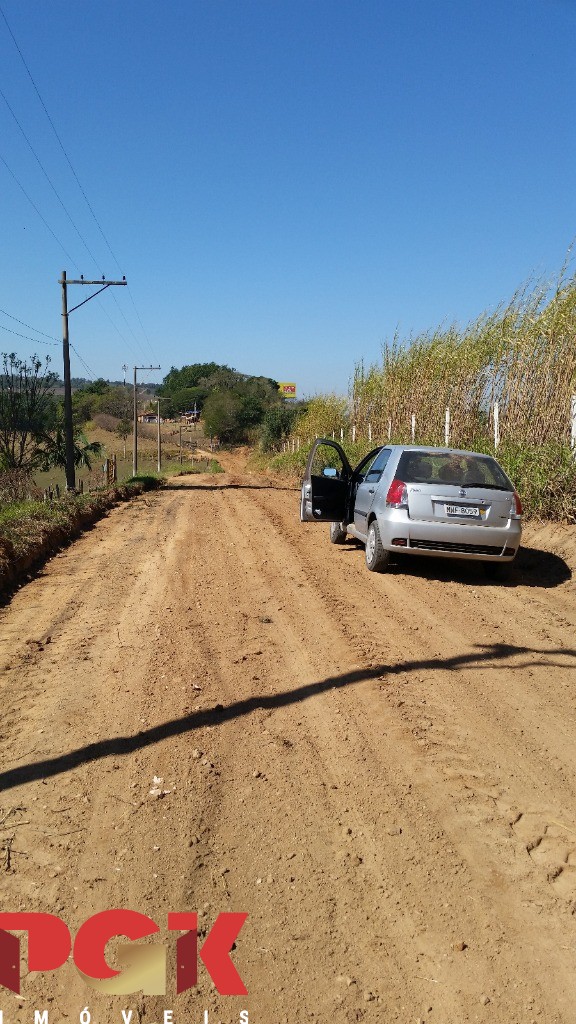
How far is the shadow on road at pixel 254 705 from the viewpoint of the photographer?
171 inches

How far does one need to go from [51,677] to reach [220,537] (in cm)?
806

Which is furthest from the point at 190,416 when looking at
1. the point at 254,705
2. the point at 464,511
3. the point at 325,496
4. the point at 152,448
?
the point at 254,705

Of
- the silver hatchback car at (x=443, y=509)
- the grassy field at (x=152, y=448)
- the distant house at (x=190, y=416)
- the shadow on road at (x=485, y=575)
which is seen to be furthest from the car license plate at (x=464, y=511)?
the distant house at (x=190, y=416)

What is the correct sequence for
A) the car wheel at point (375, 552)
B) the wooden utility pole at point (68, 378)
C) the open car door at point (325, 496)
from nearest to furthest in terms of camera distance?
the car wheel at point (375, 552)
the open car door at point (325, 496)
the wooden utility pole at point (68, 378)

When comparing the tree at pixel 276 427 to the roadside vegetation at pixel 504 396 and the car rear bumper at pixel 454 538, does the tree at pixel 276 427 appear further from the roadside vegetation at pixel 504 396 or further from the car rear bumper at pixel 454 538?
the car rear bumper at pixel 454 538

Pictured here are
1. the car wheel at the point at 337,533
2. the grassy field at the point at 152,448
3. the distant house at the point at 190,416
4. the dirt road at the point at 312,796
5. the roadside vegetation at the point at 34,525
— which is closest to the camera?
the dirt road at the point at 312,796

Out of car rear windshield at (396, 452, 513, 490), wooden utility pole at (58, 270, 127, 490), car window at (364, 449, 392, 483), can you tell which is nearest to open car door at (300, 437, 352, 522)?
car window at (364, 449, 392, 483)

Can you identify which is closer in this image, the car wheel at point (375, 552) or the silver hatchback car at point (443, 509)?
the silver hatchback car at point (443, 509)

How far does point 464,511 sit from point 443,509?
0.24 m

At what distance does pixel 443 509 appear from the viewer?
9.01m

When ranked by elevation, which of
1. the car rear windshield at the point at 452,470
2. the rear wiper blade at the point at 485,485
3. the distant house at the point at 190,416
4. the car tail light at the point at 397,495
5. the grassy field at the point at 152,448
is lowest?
the grassy field at the point at 152,448

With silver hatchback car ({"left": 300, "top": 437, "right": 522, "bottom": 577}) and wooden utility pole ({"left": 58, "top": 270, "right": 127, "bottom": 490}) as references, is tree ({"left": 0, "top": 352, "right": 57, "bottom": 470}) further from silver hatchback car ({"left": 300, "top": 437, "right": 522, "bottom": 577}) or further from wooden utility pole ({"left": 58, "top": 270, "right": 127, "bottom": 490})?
silver hatchback car ({"left": 300, "top": 437, "right": 522, "bottom": 577})

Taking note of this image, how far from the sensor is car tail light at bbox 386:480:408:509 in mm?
9172

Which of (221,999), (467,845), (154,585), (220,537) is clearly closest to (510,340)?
(220,537)
